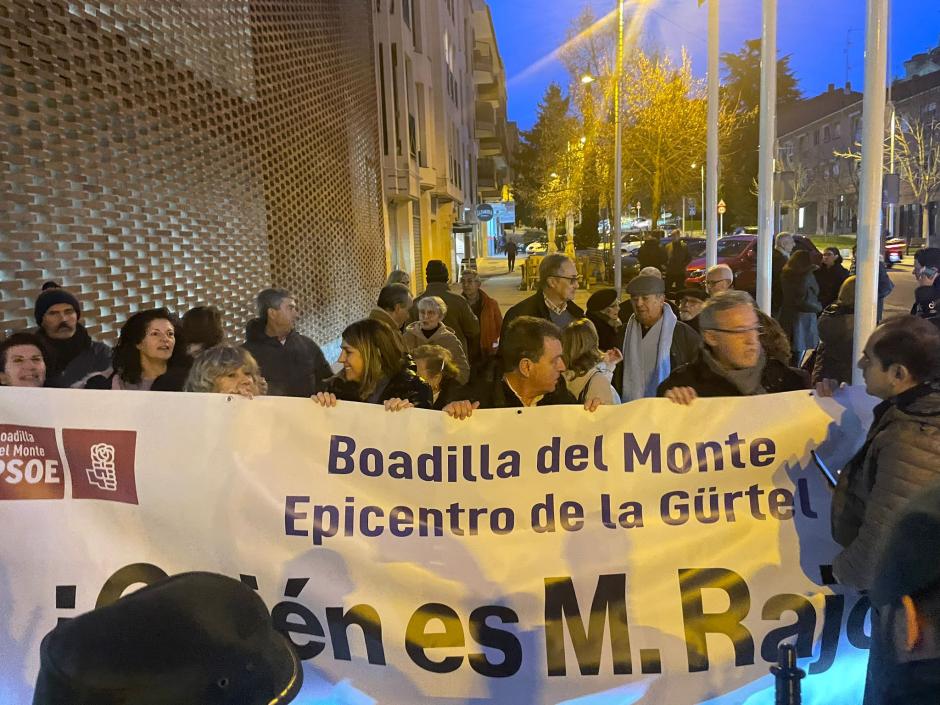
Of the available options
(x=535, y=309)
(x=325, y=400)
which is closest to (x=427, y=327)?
(x=535, y=309)

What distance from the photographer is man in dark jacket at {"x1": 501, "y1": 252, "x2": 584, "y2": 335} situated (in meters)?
5.85

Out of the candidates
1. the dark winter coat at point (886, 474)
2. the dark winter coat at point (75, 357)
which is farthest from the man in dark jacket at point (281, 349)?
the dark winter coat at point (886, 474)

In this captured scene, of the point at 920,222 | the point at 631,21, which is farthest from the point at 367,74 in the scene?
the point at 920,222

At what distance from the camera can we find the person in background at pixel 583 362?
14.5 feet

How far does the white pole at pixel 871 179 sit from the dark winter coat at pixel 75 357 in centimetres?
462

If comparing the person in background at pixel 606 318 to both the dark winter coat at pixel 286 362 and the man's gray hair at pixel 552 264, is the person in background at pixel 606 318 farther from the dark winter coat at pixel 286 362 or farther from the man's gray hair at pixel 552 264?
the dark winter coat at pixel 286 362

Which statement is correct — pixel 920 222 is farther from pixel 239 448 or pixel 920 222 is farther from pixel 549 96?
pixel 239 448

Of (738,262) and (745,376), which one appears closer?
(745,376)

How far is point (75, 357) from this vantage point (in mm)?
5559

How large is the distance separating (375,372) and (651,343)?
6.70 feet

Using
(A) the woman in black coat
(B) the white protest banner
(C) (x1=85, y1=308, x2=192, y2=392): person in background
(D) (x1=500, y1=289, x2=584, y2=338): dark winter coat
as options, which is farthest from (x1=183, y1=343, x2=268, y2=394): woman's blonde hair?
(A) the woman in black coat

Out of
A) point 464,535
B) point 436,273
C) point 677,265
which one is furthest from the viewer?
point 677,265

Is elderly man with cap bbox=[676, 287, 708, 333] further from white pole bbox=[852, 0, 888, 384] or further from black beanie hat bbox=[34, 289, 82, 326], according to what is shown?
black beanie hat bbox=[34, 289, 82, 326]

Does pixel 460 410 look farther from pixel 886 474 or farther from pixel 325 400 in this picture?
pixel 886 474
